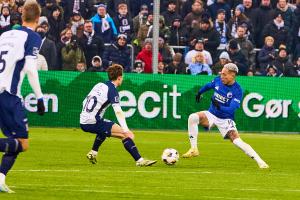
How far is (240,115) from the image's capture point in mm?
31297

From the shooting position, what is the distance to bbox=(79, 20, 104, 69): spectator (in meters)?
32.0

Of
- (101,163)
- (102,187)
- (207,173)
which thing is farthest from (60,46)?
(102,187)

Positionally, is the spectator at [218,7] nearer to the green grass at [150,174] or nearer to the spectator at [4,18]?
the spectator at [4,18]

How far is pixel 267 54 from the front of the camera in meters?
33.0

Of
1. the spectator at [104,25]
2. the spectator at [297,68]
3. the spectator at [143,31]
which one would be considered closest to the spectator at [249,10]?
the spectator at [297,68]

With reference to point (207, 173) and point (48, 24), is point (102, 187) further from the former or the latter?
point (48, 24)

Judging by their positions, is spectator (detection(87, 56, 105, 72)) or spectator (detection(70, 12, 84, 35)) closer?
spectator (detection(87, 56, 105, 72))

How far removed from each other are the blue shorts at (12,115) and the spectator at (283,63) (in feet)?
65.7

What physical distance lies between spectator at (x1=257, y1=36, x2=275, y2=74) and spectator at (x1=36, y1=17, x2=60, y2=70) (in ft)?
19.8

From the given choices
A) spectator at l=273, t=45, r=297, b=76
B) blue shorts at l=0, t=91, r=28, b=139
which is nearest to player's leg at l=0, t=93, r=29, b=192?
blue shorts at l=0, t=91, r=28, b=139

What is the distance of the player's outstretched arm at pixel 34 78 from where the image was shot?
43.4 feet

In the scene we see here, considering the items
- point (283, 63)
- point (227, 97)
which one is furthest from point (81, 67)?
point (227, 97)

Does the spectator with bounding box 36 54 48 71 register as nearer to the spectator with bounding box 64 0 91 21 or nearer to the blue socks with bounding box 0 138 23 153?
the spectator with bounding box 64 0 91 21

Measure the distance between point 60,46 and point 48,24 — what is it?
86 centimetres
